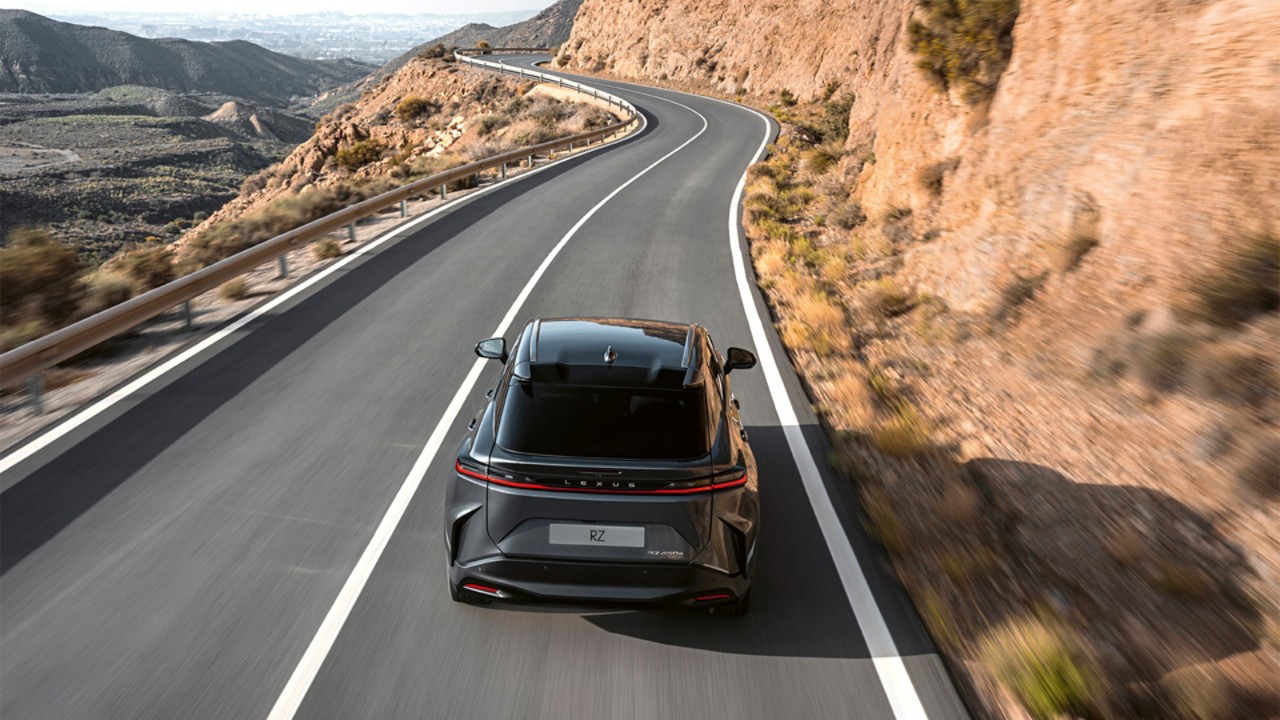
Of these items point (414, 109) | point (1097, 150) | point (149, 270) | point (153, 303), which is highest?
point (1097, 150)

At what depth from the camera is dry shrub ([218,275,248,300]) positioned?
11531mm

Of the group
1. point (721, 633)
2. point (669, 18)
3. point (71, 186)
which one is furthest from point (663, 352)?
point (71, 186)

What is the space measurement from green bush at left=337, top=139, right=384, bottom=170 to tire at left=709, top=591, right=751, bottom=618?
155 ft

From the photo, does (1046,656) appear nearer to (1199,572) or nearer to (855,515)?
(1199,572)

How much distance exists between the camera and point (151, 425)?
23.9 ft

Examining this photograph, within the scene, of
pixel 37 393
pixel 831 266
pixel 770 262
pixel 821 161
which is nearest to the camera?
pixel 37 393

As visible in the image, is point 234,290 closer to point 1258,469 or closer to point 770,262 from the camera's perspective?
point 770,262

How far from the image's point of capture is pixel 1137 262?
7.86m

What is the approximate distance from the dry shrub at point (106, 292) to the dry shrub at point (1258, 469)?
11684 millimetres

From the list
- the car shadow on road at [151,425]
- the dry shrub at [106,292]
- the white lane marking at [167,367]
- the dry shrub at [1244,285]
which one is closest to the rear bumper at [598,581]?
the car shadow on road at [151,425]

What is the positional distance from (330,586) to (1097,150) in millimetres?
8604

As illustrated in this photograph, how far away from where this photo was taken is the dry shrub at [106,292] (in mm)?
10930

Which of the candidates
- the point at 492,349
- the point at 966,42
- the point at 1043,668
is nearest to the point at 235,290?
the point at 492,349

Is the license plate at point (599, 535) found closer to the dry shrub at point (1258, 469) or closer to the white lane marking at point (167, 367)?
the dry shrub at point (1258, 469)
